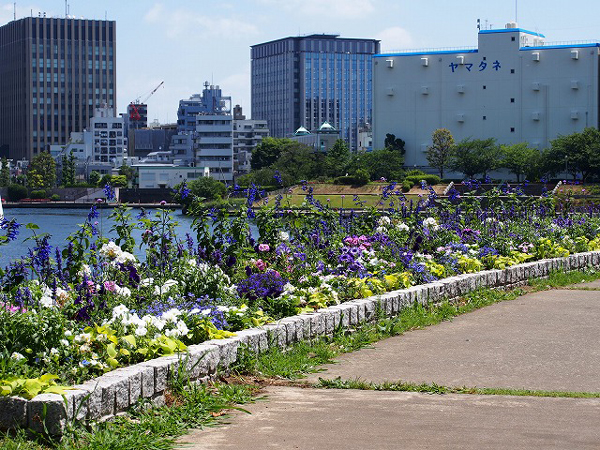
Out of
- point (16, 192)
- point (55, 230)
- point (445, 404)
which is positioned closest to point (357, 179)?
point (55, 230)

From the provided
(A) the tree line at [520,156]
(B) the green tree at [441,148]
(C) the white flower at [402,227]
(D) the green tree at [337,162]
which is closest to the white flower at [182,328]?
(C) the white flower at [402,227]

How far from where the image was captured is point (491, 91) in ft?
364

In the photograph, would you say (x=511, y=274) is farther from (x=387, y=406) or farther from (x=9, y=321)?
(x=9, y=321)

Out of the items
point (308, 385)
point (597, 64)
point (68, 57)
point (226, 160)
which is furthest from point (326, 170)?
point (308, 385)

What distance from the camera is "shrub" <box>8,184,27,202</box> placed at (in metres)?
136

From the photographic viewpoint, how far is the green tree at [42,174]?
140m

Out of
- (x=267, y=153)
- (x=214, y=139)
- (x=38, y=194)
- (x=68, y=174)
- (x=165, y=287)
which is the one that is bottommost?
(x=38, y=194)

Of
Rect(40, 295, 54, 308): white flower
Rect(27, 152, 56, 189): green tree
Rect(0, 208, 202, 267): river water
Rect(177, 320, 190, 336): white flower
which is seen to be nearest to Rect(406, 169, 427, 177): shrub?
Rect(0, 208, 202, 267): river water

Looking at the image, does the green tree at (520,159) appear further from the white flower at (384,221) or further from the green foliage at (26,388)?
the green foliage at (26,388)

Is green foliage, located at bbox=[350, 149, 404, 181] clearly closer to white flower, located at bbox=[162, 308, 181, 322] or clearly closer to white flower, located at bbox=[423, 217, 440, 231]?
white flower, located at bbox=[423, 217, 440, 231]

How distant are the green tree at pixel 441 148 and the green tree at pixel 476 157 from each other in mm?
883

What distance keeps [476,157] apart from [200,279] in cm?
9769

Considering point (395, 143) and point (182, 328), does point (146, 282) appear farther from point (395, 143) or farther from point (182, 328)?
point (395, 143)

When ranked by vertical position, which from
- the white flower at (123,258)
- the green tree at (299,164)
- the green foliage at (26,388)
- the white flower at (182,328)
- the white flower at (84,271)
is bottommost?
the green foliage at (26,388)
